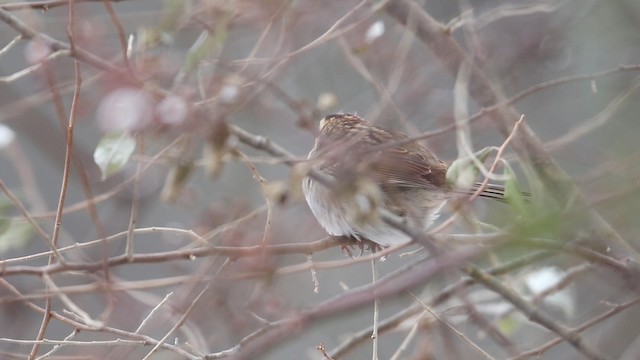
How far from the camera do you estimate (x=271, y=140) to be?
12.3 feet

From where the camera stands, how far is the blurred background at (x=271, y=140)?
2.26 m

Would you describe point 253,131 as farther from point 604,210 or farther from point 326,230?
point 604,210

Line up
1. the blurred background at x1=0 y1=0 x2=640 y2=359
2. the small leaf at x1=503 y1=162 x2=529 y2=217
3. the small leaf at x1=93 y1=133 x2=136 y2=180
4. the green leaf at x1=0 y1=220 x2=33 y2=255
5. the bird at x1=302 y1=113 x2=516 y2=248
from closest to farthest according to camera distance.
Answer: the small leaf at x1=503 y1=162 x2=529 y2=217 → the blurred background at x1=0 y1=0 x2=640 y2=359 → the small leaf at x1=93 y1=133 x2=136 y2=180 → the green leaf at x1=0 y1=220 x2=33 y2=255 → the bird at x1=302 y1=113 x2=516 y2=248

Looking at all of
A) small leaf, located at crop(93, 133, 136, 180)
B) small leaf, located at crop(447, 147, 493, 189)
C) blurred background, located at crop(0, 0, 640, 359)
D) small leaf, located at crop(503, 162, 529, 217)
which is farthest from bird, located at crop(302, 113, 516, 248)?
small leaf, located at crop(93, 133, 136, 180)

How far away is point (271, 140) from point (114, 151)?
1240mm

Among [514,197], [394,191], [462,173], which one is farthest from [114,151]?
[394,191]

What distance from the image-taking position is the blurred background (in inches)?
88.8

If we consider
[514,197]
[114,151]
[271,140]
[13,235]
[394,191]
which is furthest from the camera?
[394,191]

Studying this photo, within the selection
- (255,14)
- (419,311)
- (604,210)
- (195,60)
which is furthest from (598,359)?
(255,14)

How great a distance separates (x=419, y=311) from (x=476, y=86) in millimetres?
1058

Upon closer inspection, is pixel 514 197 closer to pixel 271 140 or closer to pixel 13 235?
pixel 271 140

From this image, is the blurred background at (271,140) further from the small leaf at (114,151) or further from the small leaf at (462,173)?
the small leaf at (462,173)

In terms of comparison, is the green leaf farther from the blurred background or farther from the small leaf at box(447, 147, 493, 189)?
the small leaf at box(447, 147, 493, 189)

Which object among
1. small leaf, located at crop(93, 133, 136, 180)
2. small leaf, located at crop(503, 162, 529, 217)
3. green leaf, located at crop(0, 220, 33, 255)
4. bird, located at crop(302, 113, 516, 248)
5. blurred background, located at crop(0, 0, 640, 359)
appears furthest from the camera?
bird, located at crop(302, 113, 516, 248)
